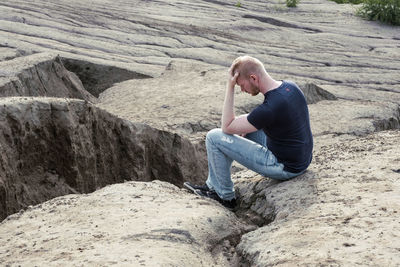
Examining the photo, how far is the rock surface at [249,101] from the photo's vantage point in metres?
3.26

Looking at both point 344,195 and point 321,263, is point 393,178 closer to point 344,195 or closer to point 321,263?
point 344,195

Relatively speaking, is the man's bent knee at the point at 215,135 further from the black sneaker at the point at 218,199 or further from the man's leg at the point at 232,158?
the black sneaker at the point at 218,199

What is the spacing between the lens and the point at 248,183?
14.4ft

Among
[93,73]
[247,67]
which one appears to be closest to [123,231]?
[247,67]

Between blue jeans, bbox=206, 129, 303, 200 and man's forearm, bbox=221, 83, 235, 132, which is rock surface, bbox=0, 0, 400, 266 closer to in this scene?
blue jeans, bbox=206, 129, 303, 200

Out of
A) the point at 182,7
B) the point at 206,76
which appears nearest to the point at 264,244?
the point at 206,76

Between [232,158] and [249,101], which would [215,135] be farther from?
[249,101]

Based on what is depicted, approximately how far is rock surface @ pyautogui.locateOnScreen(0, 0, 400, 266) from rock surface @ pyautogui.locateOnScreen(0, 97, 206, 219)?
11 centimetres

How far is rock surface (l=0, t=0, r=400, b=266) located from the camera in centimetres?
326

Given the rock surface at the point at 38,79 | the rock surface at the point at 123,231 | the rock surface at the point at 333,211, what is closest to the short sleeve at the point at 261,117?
the rock surface at the point at 333,211

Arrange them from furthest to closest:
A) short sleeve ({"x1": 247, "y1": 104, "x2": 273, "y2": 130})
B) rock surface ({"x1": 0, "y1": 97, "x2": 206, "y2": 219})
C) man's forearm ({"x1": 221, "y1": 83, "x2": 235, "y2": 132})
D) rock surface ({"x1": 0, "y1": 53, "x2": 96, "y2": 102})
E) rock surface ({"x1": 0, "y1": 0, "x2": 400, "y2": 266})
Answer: rock surface ({"x1": 0, "y1": 53, "x2": 96, "y2": 102})
rock surface ({"x1": 0, "y1": 97, "x2": 206, "y2": 219})
man's forearm ({"x1": 221, "y1": 83, "x2": 235, "y2": 132})
short sleeve ({"x1": 247, "y1": 104, "x2": 273, "y2": 130})
rock surface ({"x1": 0, "y1": 0, "x2": 400, "y2": 266})

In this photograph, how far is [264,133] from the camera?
4340 mm

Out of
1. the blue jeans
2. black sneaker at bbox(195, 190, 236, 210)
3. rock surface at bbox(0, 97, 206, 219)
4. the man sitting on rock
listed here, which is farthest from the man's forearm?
rock surface at bbox(0, 97, 206, 219)

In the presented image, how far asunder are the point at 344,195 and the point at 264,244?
0.61 metres
